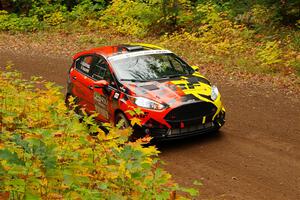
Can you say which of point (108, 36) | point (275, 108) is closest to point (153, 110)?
point (275, 108)

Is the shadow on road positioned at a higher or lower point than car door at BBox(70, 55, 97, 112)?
lower

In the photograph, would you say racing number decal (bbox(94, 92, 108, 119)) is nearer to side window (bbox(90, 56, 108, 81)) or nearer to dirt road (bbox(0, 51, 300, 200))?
side window (bbox(90, 56, 108, 81))

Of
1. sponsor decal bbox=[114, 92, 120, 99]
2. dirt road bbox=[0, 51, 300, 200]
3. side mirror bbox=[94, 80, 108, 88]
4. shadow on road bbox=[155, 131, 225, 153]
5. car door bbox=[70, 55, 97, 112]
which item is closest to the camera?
dirt road bbox=[0, 51, 300, 200]

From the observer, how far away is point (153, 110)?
8.47 m

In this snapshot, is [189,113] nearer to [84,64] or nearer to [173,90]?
[173,90]

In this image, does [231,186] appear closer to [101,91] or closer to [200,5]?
[101,91]

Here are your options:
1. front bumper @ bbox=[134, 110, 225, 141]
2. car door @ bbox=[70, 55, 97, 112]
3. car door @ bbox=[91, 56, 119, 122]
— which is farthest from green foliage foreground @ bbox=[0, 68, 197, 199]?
car door @ bbox=[70, 55, 97, 112]

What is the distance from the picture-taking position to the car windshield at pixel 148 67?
9.38 m

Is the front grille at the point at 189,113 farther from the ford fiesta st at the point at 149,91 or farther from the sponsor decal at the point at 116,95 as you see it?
the sponsor decal at the point at 116,95

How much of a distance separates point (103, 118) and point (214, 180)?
3.06m

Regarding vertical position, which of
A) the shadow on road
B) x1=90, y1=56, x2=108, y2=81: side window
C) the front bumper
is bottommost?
the shadow on road

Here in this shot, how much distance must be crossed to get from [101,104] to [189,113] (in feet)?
6.71

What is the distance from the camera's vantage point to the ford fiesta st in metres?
8.51

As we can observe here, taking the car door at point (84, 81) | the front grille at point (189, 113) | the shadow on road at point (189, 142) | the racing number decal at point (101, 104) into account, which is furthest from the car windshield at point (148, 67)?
the shadow on road at point (189, 142)
